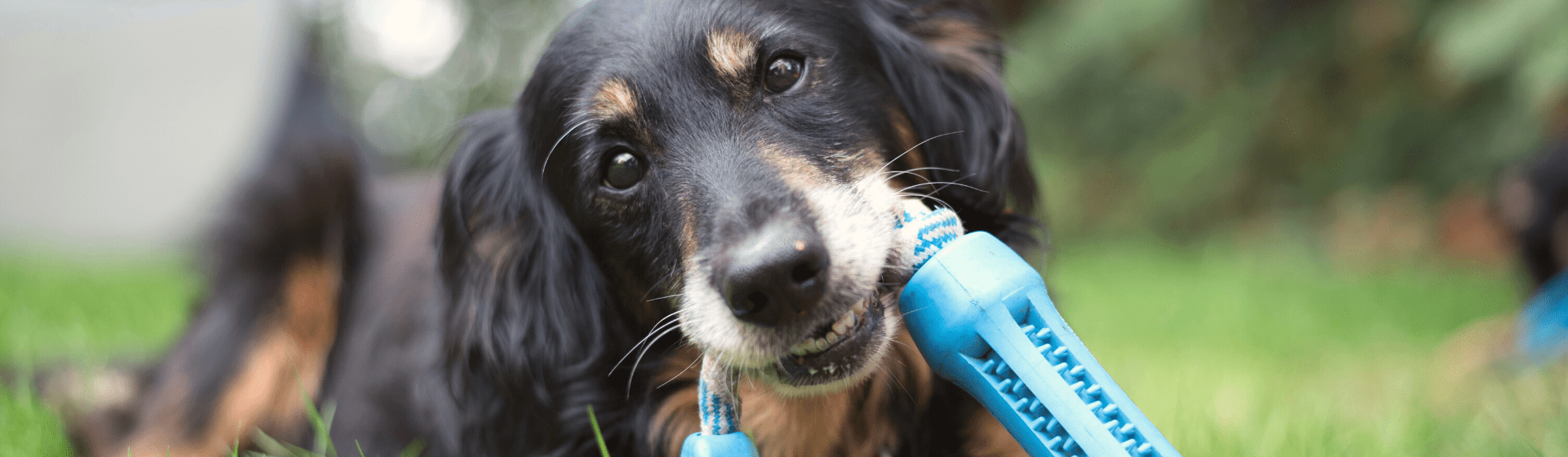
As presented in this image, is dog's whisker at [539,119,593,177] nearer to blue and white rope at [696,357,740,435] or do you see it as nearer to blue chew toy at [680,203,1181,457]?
blue and white rope at [696,357,740,435]

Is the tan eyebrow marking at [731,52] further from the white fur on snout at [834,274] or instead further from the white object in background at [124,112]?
the white object in background at [124,112]

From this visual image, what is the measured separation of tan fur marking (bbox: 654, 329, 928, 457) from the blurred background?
523 mm

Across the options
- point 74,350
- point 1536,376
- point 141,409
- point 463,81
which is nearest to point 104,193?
point 463,81

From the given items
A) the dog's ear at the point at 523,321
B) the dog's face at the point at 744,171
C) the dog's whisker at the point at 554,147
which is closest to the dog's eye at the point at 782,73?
the dog's face at the point at 744,171

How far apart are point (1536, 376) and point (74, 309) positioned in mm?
6459

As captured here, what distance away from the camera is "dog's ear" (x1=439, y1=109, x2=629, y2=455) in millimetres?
2002

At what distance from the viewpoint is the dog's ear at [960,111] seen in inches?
75.3

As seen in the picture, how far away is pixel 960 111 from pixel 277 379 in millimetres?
2201

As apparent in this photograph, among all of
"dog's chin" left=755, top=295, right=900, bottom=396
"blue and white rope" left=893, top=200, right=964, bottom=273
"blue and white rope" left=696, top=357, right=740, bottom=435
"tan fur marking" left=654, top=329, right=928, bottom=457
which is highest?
"blue and white rope" left=893, top=200, right=964, bottom=273

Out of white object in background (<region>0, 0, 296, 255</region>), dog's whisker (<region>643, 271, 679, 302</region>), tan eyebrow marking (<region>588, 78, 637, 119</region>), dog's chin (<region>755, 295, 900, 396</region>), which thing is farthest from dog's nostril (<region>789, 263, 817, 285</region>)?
white object in background (<region>0, 0, 296, 255</region>)

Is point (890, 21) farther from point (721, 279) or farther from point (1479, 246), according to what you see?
point (1479, 246)

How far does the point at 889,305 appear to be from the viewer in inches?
61.4

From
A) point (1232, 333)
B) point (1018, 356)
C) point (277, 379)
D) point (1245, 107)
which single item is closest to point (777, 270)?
point (1018, 356)

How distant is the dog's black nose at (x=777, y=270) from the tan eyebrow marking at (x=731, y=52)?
1.32ft
